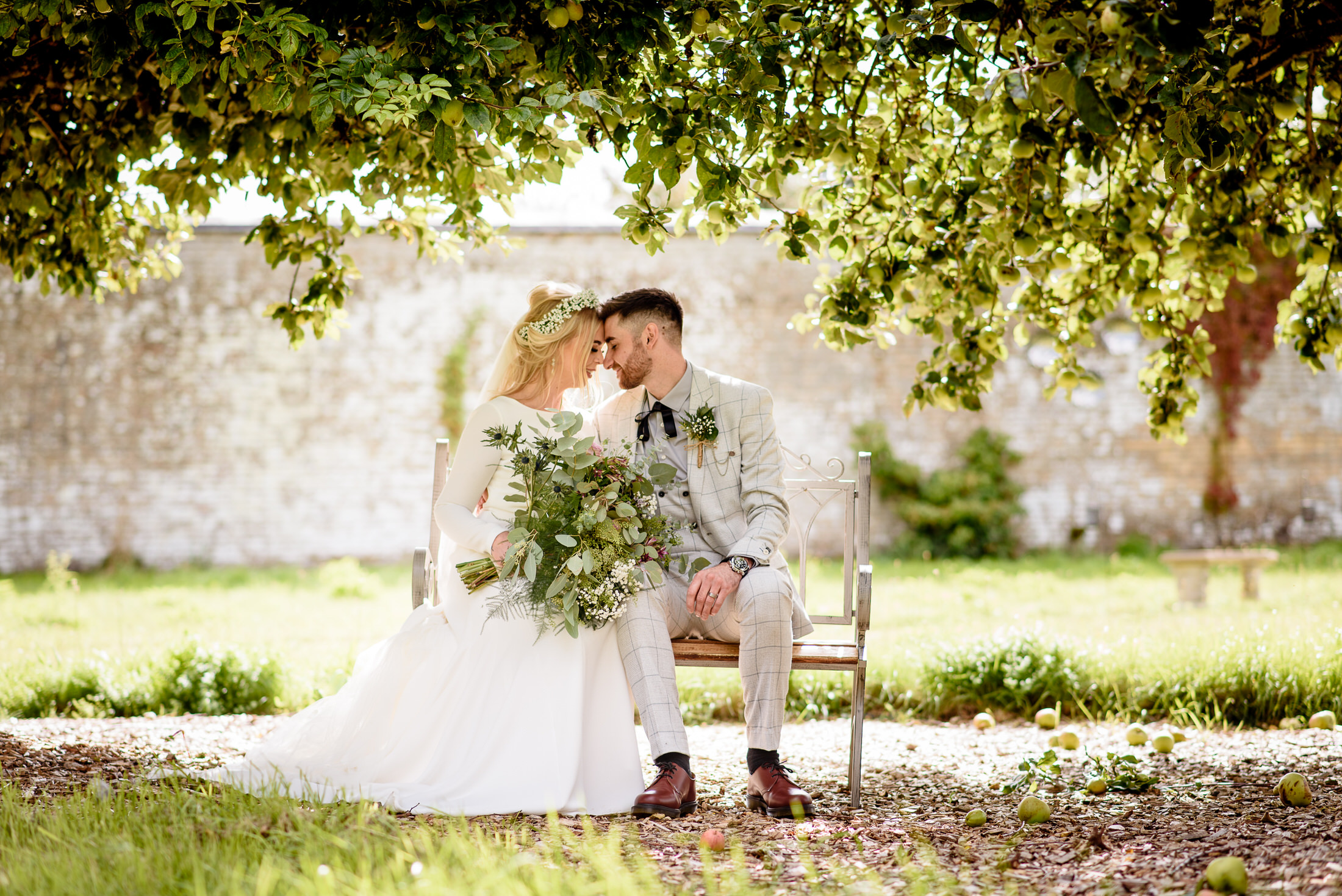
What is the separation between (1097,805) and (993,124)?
8.89ft

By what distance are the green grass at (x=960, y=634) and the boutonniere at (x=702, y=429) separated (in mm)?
2025

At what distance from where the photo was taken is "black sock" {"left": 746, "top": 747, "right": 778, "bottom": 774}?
3192 millimetres

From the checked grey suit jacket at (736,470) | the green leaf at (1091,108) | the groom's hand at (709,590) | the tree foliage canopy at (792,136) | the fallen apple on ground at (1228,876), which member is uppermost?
the tree foliage canopy at (792,136)

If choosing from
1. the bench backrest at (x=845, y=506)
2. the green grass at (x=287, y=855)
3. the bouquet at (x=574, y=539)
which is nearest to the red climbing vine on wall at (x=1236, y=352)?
the bench backrest at (x=845, y=506)

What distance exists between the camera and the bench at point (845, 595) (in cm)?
336

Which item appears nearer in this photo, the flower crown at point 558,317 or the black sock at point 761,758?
the black sock at point 761,758

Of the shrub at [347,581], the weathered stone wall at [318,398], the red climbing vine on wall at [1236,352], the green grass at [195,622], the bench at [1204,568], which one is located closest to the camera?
the green grass at [195,622]

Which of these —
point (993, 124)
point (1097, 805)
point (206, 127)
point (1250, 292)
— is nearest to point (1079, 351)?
point (1250, 292)

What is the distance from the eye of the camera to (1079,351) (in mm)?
12422

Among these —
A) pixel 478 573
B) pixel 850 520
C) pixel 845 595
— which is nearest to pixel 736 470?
pixel 850 520

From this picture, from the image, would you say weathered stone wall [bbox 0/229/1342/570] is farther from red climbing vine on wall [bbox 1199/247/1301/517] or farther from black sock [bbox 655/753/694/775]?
black sock [bbox 655/753/694/775]

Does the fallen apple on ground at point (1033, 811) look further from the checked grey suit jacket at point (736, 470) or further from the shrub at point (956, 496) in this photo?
the shrub at point (956, 496)

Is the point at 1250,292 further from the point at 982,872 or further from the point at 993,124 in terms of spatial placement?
the point at 982,872

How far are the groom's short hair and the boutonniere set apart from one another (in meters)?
0.30
